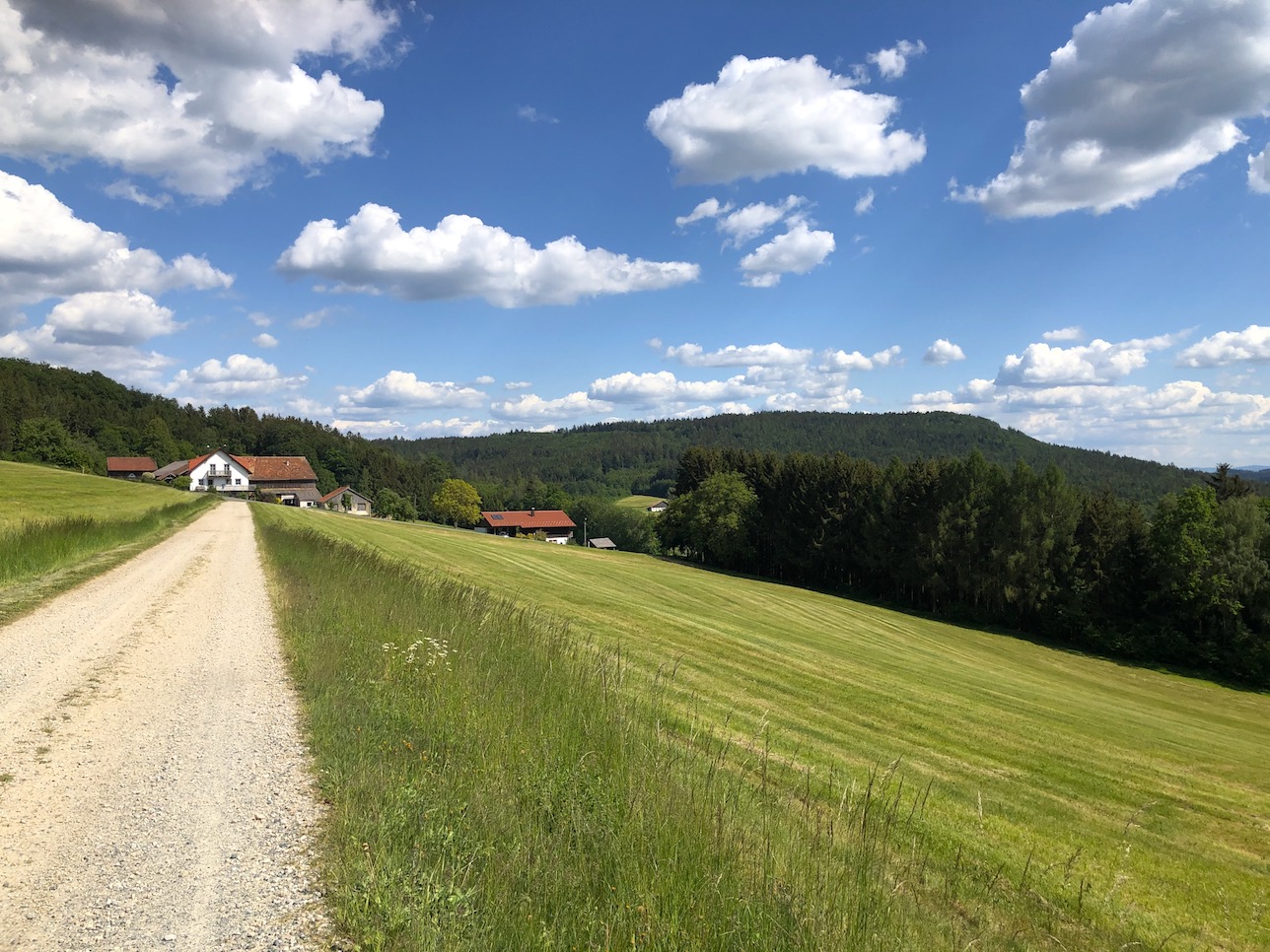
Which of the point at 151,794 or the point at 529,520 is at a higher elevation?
the point at 151,794

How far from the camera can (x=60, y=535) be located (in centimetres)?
2145

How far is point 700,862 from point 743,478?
284 ft

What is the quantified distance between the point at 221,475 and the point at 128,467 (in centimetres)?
3067

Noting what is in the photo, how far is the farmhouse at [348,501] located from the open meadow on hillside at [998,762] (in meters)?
118

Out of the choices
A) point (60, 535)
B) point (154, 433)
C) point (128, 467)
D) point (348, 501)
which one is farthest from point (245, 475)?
point (60, 535)

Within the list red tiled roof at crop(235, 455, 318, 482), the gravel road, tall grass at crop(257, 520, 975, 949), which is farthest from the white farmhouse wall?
tall grass at crop(257, 520, 975, 949)

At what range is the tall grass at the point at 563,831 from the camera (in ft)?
13.3

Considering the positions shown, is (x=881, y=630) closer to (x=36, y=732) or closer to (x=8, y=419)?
(x=36, y=732)

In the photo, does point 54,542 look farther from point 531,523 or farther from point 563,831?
point 531,523

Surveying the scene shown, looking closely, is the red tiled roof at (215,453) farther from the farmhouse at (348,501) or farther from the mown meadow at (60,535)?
the mown meadow at (60,535)

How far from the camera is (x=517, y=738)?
6453 millimetres

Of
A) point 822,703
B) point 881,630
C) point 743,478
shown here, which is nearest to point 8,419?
point 743,478

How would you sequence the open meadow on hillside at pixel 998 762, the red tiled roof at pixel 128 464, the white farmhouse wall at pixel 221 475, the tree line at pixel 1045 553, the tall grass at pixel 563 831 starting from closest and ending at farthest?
the tall grass at pixel 563 831, the open meadow on hillside at pixel 998 762, the tree line at pixel 1045 553, the white farmhouse wall at pixel 221 475, the red tiled roof at pixel 128 464

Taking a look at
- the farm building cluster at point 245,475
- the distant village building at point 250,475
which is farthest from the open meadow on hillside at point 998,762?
the distant village building at point 250,475
